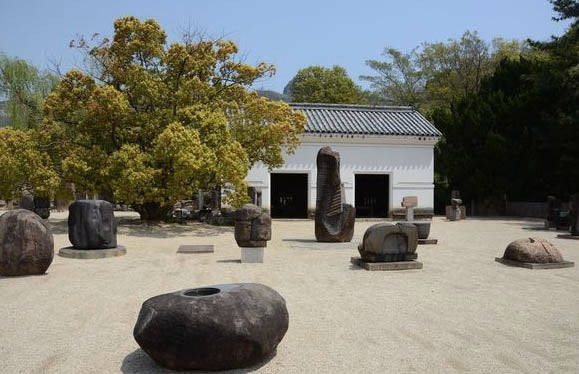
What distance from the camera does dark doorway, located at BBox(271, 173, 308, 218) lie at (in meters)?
24.6

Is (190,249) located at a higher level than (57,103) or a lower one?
lower

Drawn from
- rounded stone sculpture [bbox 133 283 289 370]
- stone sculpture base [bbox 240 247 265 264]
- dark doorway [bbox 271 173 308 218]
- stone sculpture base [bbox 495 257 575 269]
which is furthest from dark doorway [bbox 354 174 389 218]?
rounded stone sculpture [bbox 133 283 289 370]

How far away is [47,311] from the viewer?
17.5 feet

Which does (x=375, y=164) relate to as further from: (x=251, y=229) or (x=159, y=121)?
(x=251, y=229)

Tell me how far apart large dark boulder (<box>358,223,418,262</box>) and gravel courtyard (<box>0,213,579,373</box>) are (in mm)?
394

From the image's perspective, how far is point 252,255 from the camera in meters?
8.67

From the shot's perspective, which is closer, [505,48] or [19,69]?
[19,69]

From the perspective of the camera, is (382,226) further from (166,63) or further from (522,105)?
(522,105)

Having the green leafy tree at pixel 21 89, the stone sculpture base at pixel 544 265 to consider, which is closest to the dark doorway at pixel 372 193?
the stone sculpture base at pixel 544 265

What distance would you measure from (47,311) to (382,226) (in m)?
5.02

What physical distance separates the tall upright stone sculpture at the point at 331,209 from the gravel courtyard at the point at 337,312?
5.70 ft

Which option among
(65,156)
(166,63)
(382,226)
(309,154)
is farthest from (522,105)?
(65,156)

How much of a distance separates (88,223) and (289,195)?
16065 mm

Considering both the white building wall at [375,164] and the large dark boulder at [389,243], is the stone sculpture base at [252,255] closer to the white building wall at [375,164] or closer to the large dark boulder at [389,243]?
the large dark boulder at [389,243]
